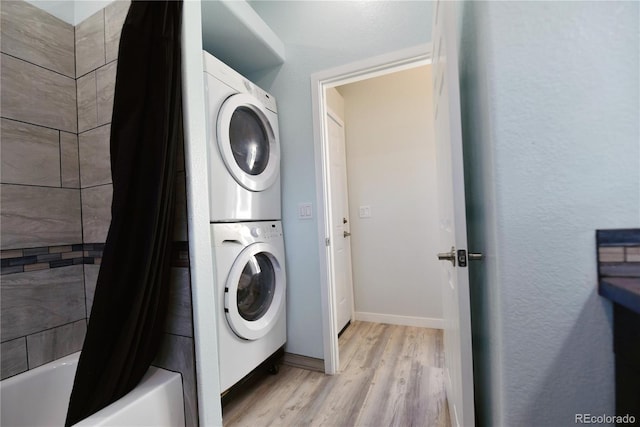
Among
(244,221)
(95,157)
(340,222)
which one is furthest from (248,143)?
(340,222)

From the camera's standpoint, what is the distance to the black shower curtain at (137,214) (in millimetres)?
852

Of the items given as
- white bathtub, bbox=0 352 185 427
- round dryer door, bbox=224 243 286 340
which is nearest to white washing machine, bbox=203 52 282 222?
round dryer door, bbox=224 243 286 340

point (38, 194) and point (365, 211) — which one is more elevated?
point (38, 194)

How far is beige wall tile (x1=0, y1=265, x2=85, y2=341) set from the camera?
1018 millimetres

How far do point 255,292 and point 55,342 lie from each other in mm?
904

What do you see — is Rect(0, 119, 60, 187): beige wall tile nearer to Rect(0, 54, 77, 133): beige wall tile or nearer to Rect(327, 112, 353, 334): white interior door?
Rect(0, 54, 77, 133): beige wall tile

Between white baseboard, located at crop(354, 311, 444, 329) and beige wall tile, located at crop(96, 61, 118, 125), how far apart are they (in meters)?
2.47

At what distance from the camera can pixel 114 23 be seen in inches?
42.8

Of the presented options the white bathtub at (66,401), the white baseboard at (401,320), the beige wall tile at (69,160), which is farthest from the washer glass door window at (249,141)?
the white baseboard at (401,320)

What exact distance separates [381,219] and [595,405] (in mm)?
2004

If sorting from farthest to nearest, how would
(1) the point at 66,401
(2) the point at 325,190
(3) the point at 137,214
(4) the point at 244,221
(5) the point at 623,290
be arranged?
(2) the point at 325,190, (4) the point at 244,221, (1) the point at 66,401, (3) the point at 137,214, (5) the point at 623,290

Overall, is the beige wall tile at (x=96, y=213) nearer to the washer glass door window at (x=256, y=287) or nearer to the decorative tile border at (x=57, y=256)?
the decorative tile border at (x=57, y=256)

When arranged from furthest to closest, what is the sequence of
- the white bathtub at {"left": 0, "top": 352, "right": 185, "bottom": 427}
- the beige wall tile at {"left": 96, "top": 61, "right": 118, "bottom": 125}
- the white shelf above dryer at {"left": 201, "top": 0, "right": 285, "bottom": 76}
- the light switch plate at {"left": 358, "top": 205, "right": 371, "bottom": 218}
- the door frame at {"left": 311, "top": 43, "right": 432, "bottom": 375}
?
the light switch plate at {"left": 358, "top": 205, "right": 371, "bottom": 218}, the door frame at {"left": 311, "top": 43, "right": 432, "bottom": 375}, the white shelf above dryer at {"left": 201, "top": 0, "right": 285, "bottom": 76}, the beige wall tile at {"left": 96, "top": 61, "right": 118, "bottom": 125}, the white bathtub at {"left": 0, "top": 352, "right": 185, "bottom": 427}

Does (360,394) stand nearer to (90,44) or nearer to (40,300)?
(40,300)
